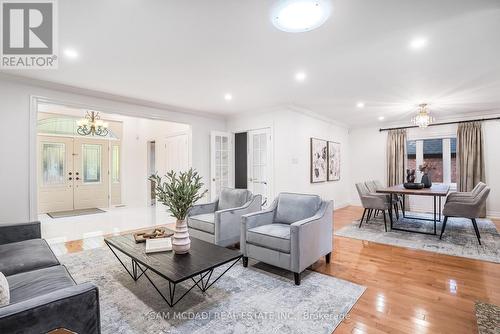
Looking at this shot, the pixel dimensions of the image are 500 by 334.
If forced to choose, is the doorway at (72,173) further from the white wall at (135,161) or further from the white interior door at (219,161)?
the white interior door at (219,161)

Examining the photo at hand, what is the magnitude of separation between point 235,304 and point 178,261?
2.03ft

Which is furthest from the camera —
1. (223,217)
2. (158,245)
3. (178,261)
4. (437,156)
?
(437,156)

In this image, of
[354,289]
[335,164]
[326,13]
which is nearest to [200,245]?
[354,289]

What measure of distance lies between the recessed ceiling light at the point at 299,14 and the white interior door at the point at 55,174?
7215mm

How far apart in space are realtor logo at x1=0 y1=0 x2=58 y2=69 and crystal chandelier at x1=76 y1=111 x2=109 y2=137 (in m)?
3.10

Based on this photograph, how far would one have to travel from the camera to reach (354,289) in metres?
→ 2.40

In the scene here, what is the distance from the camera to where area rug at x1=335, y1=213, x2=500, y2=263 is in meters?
3.43

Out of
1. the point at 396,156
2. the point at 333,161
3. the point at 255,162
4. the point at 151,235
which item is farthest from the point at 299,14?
the point at 396,156

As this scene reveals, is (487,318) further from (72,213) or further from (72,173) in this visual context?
(72,173)

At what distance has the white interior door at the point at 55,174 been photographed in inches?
257

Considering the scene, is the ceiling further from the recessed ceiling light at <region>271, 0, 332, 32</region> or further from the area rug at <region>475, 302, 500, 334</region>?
the area rug at <region>475, 302, 500, 334</region>

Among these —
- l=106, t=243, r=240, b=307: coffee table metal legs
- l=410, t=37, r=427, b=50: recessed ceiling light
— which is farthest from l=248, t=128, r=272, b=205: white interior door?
l=410, t=37, r=427, b=50: recessed ceiling light

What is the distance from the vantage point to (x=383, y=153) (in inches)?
273

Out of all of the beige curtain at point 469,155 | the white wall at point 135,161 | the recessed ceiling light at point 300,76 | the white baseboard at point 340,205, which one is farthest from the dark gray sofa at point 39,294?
the beige curtain at point 469,155
